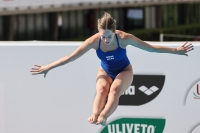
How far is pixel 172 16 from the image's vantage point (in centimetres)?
3122

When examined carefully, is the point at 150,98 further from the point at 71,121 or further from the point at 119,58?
the point at 119,58

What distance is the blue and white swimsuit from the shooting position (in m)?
6.96

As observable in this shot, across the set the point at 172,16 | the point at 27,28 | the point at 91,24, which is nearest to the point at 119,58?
the point at 27,28

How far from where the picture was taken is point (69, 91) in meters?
8.95

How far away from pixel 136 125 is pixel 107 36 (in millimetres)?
2662

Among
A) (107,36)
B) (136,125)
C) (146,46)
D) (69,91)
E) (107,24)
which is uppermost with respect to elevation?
(107,24)

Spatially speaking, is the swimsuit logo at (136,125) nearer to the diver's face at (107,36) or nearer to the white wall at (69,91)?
the white wall at (69,91)

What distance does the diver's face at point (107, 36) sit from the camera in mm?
6562

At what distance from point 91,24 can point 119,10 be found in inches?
112

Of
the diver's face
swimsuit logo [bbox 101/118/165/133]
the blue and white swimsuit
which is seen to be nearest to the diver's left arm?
the blue and white swimsuit

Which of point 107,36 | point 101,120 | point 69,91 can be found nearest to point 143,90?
point 69,91

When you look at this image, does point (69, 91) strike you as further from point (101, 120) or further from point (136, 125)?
point (101, 120)

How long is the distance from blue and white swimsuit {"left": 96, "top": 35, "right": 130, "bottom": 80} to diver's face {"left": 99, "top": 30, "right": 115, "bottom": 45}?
268mm

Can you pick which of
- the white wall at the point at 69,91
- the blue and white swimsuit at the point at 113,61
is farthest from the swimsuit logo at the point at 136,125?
the blue and white swimsuit at the point at 113,61
